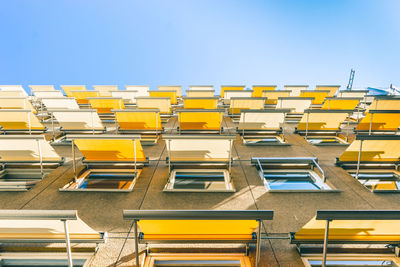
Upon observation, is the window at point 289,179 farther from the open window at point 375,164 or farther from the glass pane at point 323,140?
the glass pane at point 323,140

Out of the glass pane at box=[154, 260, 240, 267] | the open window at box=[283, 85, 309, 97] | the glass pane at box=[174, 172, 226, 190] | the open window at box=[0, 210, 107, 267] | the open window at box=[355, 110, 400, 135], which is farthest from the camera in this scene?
the open window at box=[283, 85, 309, 97]

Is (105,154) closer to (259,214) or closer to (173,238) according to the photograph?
(173,238)

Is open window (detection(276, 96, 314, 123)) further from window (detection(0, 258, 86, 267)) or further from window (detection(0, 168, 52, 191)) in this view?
window (detection(0, 258, 86, 267))

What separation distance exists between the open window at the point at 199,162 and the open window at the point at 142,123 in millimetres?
2166

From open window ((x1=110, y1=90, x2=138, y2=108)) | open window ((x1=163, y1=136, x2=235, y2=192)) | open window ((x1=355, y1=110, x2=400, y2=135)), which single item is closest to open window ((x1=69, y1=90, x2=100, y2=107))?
open window ((x1=110, y1=90, x2=138, y2=108))

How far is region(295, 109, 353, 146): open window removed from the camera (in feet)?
26.0

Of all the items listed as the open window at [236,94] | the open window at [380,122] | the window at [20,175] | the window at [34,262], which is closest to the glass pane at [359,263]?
the window at [34,262]

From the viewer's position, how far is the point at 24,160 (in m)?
5.99

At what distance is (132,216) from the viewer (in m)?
2.37

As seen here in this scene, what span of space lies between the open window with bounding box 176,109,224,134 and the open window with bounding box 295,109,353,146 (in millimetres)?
2738

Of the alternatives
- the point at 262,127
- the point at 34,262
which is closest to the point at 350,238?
the point at 34,262

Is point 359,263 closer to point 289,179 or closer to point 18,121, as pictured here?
point 289,179

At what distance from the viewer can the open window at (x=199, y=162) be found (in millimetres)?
5285

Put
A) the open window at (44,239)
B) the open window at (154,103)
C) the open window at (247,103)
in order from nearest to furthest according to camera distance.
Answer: the open window at (44,239)
the open window at (154,103)
the open window at (247,103)
